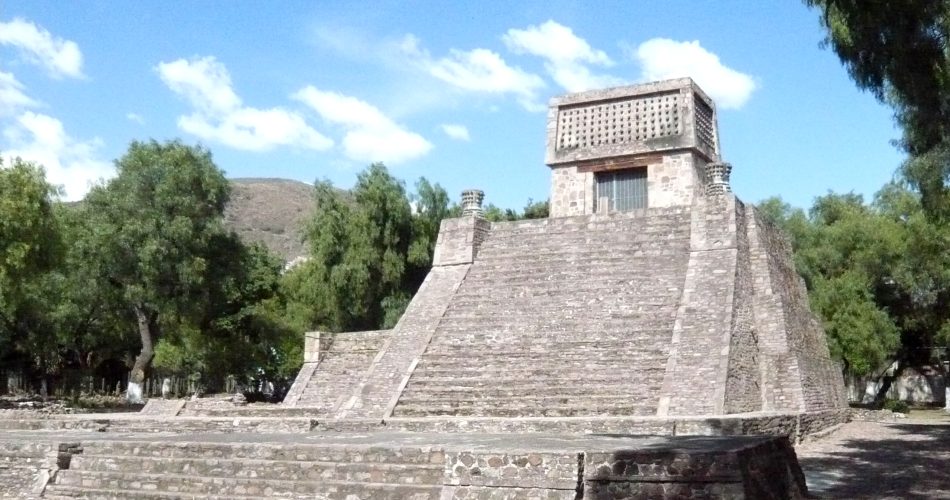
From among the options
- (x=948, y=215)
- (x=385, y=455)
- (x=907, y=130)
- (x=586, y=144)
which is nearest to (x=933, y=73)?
(x=907, y=130)

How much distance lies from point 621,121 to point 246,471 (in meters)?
13.7

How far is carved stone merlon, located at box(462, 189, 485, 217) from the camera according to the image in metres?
17.4

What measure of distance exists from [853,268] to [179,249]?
19.6 metres

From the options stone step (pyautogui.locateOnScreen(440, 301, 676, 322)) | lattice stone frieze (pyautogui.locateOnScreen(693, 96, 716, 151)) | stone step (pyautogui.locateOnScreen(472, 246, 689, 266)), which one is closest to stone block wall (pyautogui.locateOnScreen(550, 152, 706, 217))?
lattice stone frieze (pyautogui.locateOnScreen(693, 96, 716, 151))

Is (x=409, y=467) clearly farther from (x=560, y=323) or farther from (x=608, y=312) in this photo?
(x=608, y=312)

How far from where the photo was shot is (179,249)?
2297 cm

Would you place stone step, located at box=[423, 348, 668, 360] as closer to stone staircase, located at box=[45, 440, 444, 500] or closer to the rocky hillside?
stone staircase, located at box=[45, 440, 444, 500]

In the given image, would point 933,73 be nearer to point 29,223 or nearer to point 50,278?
point 29,223

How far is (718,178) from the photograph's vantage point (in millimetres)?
16172

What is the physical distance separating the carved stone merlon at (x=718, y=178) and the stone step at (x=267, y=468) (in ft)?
34.8

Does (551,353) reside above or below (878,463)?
above

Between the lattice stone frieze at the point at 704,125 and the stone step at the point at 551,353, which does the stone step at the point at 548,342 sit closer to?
the stone step at the point at 551,353

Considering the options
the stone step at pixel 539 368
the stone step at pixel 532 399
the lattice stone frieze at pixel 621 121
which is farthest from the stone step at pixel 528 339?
the lattice stone frieze at pixel 621 121

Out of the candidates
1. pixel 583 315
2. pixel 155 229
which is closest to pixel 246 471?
pixel 583 315
